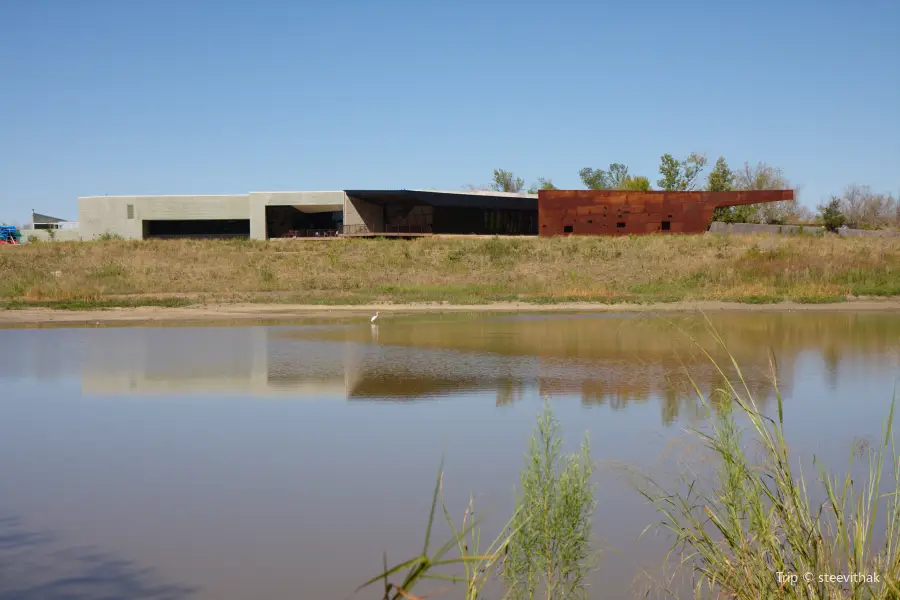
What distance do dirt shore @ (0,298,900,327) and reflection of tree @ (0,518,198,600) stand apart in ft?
65.8

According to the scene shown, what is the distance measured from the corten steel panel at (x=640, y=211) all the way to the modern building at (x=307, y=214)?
7.17 metres

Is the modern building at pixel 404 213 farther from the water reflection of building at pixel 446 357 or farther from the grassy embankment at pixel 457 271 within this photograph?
the water reflection of building at pixel 446 357

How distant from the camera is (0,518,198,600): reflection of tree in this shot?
18.9 feet

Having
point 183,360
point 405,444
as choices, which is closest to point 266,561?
point 405,444

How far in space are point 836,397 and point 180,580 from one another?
31.0 ft

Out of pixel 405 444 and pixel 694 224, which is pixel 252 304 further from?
pixel 694 224

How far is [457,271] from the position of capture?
3869cm

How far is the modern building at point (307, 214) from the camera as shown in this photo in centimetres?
5525

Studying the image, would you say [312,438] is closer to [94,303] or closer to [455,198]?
[94,303]

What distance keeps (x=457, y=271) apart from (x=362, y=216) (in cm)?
1985

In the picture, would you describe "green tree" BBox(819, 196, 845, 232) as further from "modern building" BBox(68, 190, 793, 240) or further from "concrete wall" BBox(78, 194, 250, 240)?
"concrete wall" BBox(78, 194, 250, 240)

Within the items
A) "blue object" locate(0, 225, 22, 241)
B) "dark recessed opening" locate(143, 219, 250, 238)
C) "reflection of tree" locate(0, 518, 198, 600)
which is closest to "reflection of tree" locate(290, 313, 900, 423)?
"reflection of tree" locate(0, 518, 198, 600)

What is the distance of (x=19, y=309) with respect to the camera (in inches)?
1152

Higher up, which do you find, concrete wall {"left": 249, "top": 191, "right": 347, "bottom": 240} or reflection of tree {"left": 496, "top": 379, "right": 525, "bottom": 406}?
concrete wall {"left": 249, "top": 191, "right": 347, "bottom": 240}
